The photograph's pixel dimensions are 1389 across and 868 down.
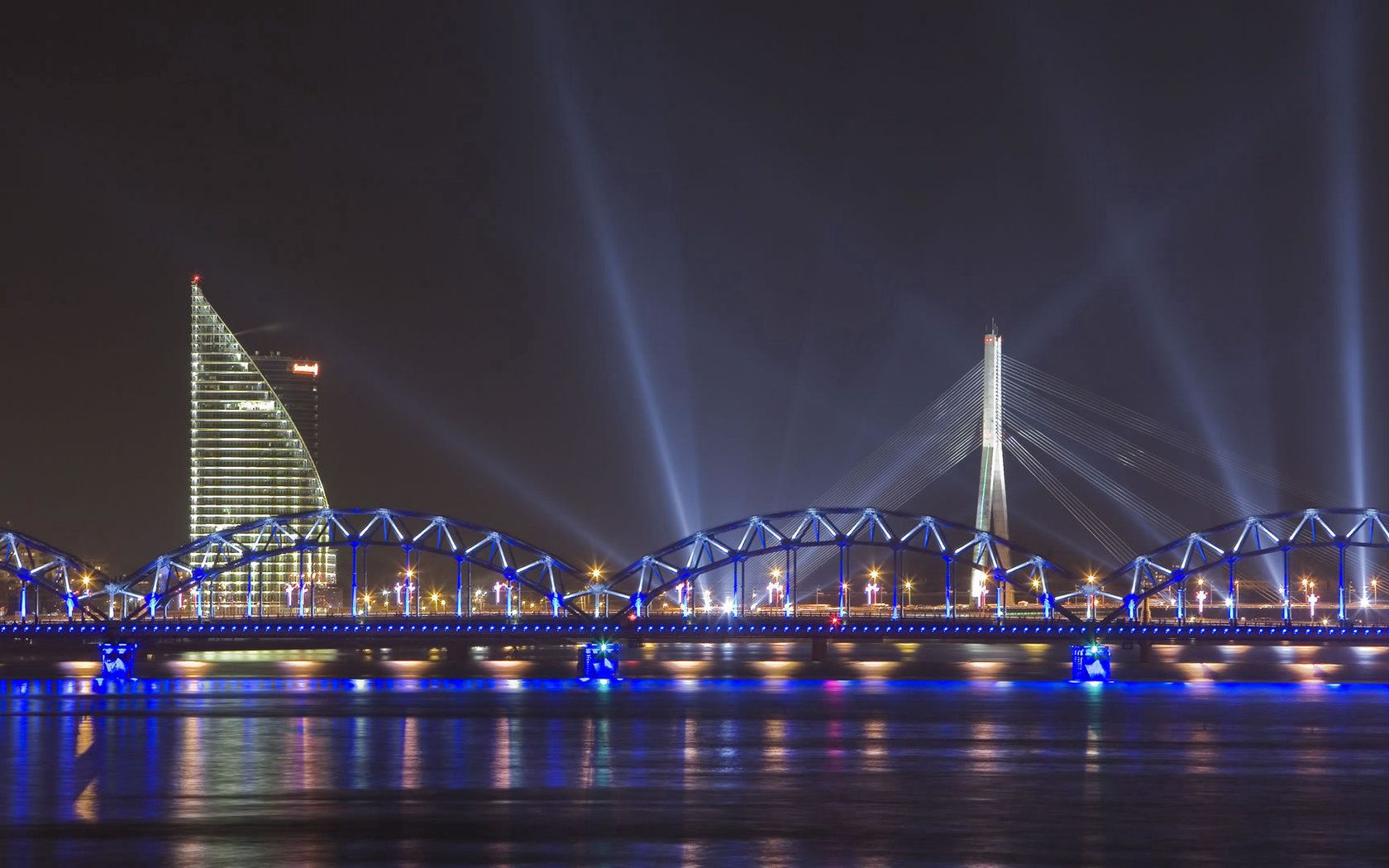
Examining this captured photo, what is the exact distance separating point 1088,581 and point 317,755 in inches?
4024

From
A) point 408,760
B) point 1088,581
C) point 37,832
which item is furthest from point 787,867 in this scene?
point 1088,581

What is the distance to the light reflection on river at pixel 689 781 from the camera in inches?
1783

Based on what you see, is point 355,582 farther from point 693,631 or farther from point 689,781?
point 689,781

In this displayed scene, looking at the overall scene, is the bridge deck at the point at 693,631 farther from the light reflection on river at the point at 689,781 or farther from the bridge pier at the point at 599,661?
the light reflection on river at the point at 689,781

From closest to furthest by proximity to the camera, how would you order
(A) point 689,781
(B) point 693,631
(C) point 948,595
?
(A) point 689,781
(B) point 693,631
(C) point 948,595

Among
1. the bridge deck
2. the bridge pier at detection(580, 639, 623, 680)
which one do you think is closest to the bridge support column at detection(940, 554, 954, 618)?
the bridge deck

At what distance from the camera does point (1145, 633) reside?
134625 millimetres

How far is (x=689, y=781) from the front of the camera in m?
59.9

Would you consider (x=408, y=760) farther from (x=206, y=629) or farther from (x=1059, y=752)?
(x=206, y=629)

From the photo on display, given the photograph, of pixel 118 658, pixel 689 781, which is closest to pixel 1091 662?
pixel 118 658

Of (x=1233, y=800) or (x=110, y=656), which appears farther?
(x=110, y=656)

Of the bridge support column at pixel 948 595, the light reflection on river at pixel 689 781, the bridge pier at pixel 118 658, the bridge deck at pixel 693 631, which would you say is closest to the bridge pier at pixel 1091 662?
the bridge deck at pixel 693 631

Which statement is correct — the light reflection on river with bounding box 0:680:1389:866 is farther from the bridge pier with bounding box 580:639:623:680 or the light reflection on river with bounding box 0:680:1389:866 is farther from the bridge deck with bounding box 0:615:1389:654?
the bridge pier with bounding box 580:639:623:680

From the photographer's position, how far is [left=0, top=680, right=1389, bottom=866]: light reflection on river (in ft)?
149
